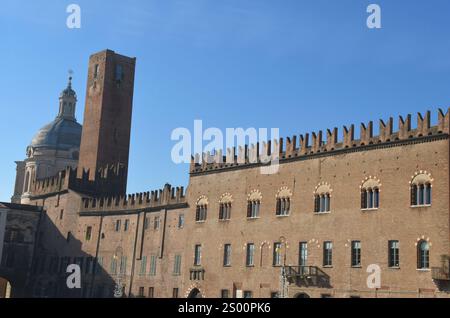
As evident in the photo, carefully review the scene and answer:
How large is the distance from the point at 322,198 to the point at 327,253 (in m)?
2.94

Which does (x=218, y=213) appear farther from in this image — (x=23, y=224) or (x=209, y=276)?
(x=23, y=224)

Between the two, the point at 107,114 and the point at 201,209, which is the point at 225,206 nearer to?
the point at 201,209

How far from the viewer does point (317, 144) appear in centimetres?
3491

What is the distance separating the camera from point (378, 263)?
30156 millimetres

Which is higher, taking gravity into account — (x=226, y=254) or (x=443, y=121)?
(x=443, y=121)

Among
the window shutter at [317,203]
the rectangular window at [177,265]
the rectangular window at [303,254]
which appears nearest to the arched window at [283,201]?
the window shutter at [317,203]

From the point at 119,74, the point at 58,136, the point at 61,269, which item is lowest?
the point at 61,269

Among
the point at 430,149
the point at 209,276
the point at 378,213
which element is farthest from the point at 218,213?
the point at 430,149

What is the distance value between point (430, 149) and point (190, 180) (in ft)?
59.7

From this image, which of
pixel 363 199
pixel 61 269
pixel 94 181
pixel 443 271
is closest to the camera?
pixel 443 271

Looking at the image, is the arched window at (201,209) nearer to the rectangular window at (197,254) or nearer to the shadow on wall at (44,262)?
the rectangular window at (197,254)

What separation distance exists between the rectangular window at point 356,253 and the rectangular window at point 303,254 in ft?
10.2

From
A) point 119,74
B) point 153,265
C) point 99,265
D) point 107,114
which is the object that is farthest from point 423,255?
point 119,74

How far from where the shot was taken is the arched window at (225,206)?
1551 inches
